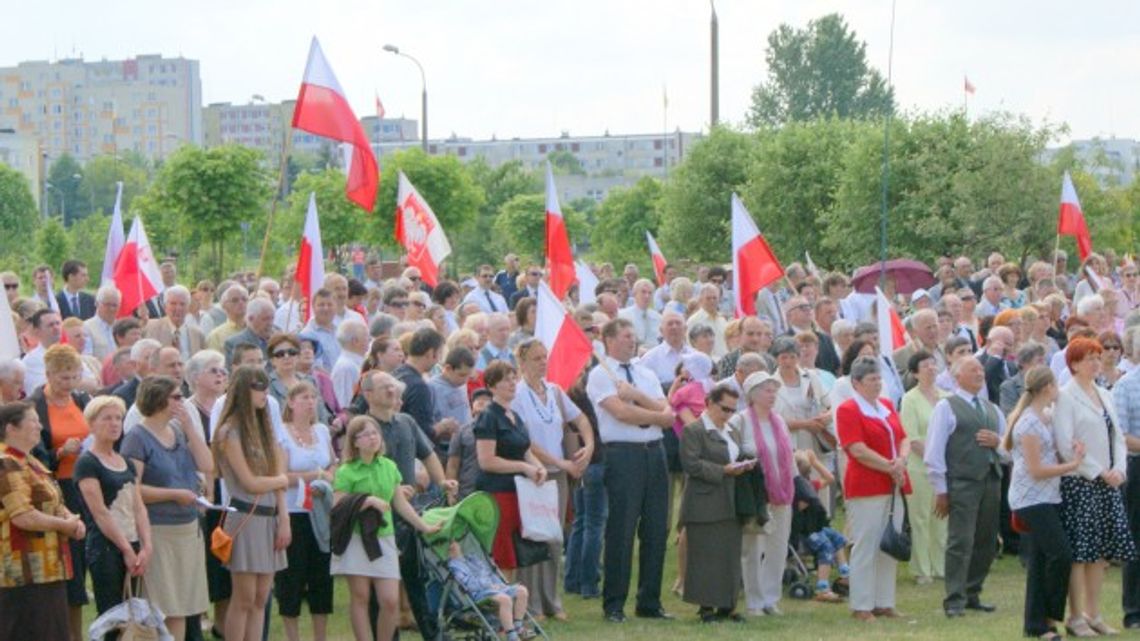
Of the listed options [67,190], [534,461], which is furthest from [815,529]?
[67,190]

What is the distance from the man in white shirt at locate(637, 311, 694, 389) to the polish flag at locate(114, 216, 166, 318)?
17.8 feet

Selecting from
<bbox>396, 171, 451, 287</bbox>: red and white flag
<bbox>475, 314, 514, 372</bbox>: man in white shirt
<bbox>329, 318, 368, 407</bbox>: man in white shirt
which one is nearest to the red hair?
<bbox>475, 314, 514, 372</bbox>: man in white shirt

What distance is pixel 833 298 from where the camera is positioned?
2000cm

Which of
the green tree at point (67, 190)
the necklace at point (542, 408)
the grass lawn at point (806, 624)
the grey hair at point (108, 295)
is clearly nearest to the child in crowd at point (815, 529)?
the grass lawn at point (806, 624)

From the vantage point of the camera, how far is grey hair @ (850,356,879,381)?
46.2 ft

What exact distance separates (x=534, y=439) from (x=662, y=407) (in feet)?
3.46

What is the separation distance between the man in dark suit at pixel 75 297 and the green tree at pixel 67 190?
488ft

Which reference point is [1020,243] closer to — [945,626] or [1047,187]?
[1047,187]

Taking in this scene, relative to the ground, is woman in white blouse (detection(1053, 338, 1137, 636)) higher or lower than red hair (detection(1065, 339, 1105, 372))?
lower

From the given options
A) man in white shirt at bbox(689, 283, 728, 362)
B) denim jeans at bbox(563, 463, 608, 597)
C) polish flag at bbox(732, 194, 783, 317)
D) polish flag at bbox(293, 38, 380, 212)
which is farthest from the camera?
man in white shirt at bbox(689, 283, 728, 362)

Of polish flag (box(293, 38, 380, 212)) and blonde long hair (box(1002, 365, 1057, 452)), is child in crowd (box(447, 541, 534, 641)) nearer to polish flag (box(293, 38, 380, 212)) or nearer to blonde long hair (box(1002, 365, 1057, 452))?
blonde long hair (box(1002, 365, 1057, 452))

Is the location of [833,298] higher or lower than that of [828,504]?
higher

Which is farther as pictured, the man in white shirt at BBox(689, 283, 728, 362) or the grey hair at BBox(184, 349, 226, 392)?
the man in white shirt at BBox(689, 283, 728, 362)

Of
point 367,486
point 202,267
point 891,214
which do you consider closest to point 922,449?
point 367,486
